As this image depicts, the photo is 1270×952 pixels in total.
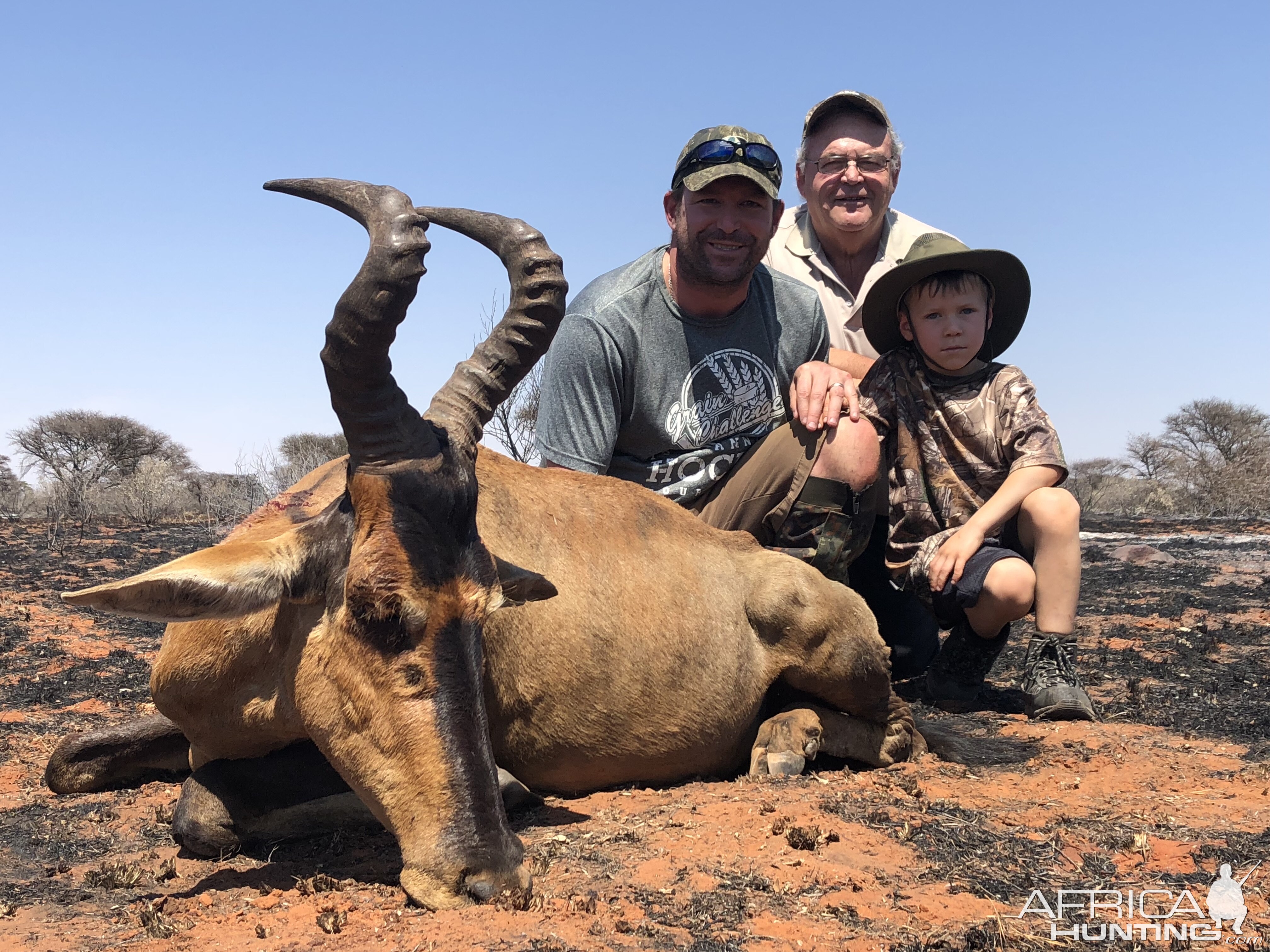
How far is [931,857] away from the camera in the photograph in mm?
4168

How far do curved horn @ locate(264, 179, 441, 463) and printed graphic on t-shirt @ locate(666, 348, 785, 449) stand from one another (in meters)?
3.02

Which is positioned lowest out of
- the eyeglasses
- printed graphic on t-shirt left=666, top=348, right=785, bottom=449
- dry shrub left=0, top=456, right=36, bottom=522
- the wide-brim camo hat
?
dry shrub left=0, top=456, right=36, bottom=522

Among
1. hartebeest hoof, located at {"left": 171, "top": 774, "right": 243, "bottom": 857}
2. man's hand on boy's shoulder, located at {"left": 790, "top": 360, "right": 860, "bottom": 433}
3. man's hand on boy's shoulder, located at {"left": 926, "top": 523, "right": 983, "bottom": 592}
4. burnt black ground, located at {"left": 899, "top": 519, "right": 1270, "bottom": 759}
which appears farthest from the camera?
burnt black ground, located at {"left": 899, "top": 519, "right": 1270, "bottom": 759}

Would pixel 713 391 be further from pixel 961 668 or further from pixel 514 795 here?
pixel 514 795

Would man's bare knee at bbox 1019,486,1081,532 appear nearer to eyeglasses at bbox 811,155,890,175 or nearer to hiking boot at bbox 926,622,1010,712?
hiking boot at bbox 926,622,1010,712

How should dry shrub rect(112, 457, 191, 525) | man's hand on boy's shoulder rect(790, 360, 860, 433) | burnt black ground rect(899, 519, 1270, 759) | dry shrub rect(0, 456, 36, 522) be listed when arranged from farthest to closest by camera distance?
dry shrub rect(0, 456, 36, 522), dry shrub rect(112, 457, 191, 525), burnt black ground rect(899, 519, 1270, 759), man's hand on boy's shoulder rect(790, 360, 860, 433)

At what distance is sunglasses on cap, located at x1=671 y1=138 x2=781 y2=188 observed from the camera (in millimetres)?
6863

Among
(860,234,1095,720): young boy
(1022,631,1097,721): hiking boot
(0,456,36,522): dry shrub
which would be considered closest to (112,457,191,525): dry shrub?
(0,456,36,522): dry shrub

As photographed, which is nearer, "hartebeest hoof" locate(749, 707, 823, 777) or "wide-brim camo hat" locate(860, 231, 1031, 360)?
"hartebeest hoof" locate(749, 707, 823, 777)

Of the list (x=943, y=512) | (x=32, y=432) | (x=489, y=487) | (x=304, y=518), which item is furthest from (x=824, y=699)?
(x=32, y=432)

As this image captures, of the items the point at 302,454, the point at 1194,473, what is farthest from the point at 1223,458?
the point at 302,454

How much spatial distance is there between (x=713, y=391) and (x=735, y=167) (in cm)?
141

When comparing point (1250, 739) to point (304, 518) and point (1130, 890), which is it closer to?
point (1130, 890)

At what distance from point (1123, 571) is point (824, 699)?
1078cm
